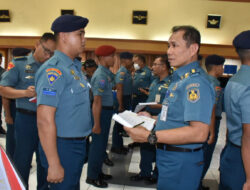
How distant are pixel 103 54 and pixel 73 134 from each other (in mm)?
1802

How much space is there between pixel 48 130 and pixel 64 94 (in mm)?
234

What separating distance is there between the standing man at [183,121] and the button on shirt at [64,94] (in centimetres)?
34

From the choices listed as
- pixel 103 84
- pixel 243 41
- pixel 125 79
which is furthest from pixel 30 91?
pixel 125 79

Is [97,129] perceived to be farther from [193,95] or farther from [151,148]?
[193,95]

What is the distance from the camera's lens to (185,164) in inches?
52.2

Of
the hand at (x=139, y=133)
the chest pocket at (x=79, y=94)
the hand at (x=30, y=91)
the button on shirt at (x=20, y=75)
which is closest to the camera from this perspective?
the hand at (x=139, y=133)

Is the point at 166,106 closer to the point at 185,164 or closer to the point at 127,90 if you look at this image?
the point at 185,164

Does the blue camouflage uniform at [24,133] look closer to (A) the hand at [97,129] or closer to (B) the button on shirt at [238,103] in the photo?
(A) the hand at [97,129]

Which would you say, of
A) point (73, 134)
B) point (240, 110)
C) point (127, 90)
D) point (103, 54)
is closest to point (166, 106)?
point (240, 110)

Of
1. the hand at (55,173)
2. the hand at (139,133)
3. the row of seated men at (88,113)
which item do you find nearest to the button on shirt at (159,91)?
the row of seated men at (88,113)

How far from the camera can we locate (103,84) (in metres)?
2.82

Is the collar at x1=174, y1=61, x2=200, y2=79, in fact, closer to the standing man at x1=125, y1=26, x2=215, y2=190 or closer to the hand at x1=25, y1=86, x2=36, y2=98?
the standing man at x1=125, y1=26, x2=215, y2=190

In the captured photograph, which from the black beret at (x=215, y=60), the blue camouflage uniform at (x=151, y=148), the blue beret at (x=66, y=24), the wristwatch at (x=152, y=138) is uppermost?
the blue beret at (x=66, y=24)

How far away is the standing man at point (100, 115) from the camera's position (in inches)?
109
